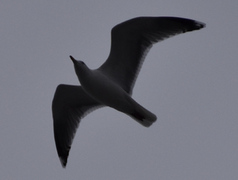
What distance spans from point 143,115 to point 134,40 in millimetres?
1459

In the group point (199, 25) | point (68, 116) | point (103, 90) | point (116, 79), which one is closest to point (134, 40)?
point (116, 79)

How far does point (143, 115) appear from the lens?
11047mm

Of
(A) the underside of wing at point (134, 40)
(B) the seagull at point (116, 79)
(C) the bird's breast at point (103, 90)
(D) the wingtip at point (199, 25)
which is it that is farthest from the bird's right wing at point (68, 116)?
(D) the wingtip at point (199, 25)

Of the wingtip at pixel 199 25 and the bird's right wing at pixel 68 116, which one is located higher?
the wingtip at pixel 199 25

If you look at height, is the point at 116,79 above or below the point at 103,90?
above

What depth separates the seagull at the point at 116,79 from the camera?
11.0m

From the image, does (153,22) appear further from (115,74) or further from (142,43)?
(115,74)

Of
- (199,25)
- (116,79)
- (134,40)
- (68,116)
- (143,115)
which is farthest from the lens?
(68,116)

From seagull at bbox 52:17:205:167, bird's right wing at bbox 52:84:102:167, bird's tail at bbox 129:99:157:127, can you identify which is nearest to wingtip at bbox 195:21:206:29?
seagull at bbox 52:17:205:167

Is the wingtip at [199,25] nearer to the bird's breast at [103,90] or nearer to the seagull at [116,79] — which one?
the seagull at [116,79]

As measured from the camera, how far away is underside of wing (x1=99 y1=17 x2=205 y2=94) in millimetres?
11062

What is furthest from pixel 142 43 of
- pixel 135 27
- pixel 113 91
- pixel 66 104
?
pixel 66 104

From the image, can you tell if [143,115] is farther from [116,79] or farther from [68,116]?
[68,116]

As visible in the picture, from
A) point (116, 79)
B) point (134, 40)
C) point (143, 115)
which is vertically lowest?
point (143, 115)
